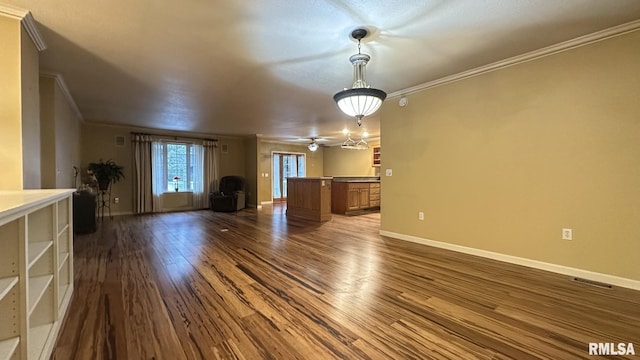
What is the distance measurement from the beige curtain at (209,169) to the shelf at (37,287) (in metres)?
6.71

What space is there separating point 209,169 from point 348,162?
5.21 metres

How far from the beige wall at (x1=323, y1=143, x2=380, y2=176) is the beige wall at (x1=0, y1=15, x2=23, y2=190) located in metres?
8.77

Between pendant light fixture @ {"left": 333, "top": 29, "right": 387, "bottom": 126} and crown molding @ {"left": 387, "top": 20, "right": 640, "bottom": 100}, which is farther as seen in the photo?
pendant light fixture @ {"left": 333, "top": 29, "right": 387, "bottom": 126}

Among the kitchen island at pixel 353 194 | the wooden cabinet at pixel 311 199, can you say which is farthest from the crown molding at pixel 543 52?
the kitchen island at pixel 353 194

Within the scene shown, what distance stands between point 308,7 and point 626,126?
315 cm

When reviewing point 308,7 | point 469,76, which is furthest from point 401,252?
point 308,7

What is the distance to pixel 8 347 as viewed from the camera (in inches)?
47.1

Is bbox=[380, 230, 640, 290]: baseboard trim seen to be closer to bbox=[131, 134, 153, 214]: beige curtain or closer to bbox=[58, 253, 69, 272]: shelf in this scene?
→ bbox=[58, 253, 69, 272]: shelf

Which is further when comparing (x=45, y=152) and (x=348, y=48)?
(x=45, y=152)

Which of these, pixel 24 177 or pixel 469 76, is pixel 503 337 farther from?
pixel 24 177

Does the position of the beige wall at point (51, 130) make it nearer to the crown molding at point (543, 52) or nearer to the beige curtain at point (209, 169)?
the beige curtain at point (209, 169)

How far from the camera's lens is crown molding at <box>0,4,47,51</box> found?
2117 mm

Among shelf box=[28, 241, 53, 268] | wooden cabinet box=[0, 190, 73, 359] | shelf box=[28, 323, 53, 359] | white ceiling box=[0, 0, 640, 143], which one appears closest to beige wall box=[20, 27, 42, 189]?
white ceiling box=[0, 0, 640, 143]

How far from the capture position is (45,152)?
11.3ft
